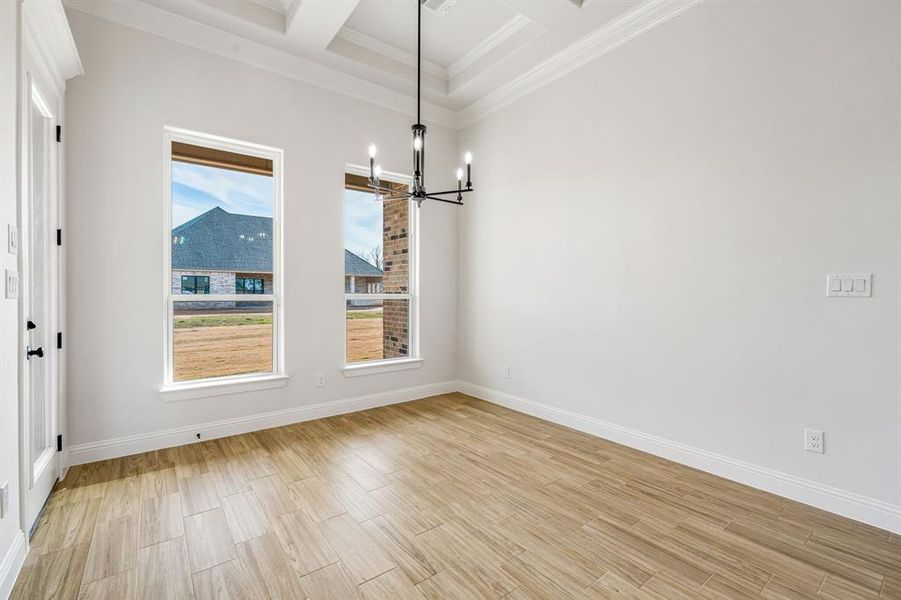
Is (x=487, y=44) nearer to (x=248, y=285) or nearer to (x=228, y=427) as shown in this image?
(x=248, y=285)

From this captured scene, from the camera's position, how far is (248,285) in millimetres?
3707

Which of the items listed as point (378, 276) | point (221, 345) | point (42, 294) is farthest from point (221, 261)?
point (378, 276)

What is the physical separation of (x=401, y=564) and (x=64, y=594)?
1352mm

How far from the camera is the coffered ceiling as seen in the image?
311cm

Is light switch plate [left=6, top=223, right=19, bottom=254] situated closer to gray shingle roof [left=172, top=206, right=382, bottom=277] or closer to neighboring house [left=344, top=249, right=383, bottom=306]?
gray shingle roof [left=172, top=206, right=382, bottom=277]

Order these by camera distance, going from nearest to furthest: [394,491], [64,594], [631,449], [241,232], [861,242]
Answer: [64,594] < [861,242] < [394,491] < [631,449] < [241,232]

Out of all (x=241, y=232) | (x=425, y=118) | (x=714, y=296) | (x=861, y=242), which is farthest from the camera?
(x=425, y=118)

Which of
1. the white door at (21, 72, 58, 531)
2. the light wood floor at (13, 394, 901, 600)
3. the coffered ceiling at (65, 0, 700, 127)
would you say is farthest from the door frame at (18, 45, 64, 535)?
the coffered ceiling at (65, 0, 700, 127)

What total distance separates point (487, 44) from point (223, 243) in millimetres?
3038

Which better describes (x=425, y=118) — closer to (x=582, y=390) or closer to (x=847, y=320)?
(x=582, y=390)

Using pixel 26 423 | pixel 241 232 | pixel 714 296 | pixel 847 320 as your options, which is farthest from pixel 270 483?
pixel 847 320

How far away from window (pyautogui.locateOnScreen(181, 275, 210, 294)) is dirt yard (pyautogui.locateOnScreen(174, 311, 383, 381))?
0.21 meters

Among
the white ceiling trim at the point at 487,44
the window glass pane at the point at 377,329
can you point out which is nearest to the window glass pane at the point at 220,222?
the window glass pane at the point at 377,329

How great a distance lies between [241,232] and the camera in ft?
12.1
